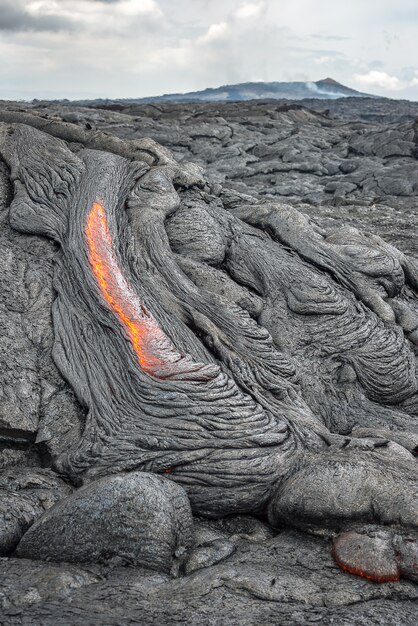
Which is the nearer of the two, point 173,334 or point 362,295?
point 173,334

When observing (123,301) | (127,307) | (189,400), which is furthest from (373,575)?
(123,301)

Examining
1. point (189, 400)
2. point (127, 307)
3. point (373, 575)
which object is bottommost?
point (373, 575)

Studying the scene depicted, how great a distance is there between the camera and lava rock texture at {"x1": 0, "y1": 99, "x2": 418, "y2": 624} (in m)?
6.82

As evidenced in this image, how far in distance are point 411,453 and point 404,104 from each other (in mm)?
127709

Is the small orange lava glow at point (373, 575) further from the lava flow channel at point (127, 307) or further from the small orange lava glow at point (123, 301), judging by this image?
the small orange lava glow at point (123, 301)

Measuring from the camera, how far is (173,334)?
10.5 m

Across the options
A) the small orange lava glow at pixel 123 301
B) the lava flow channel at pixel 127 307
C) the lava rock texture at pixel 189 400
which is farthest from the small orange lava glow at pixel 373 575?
the small orange lava glow at pixel 123 301

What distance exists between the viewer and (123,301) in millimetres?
10789

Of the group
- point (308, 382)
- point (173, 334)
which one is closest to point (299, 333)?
point (308, 382)

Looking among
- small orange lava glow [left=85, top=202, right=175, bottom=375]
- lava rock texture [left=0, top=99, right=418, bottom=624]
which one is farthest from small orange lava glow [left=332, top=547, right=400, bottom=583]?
small orange lava glow [left=85, top=202, right=175, bottom=375]

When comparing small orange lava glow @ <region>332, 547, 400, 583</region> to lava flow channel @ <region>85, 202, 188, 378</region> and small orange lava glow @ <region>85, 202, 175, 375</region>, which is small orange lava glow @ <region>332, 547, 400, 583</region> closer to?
lava flow channel @ <region>85, 202, 188, 378</region>

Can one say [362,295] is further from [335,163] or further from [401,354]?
[335,163]

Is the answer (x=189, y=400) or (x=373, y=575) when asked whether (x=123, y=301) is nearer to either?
(x=189, y=400)

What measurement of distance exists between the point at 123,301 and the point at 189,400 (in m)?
2.49
